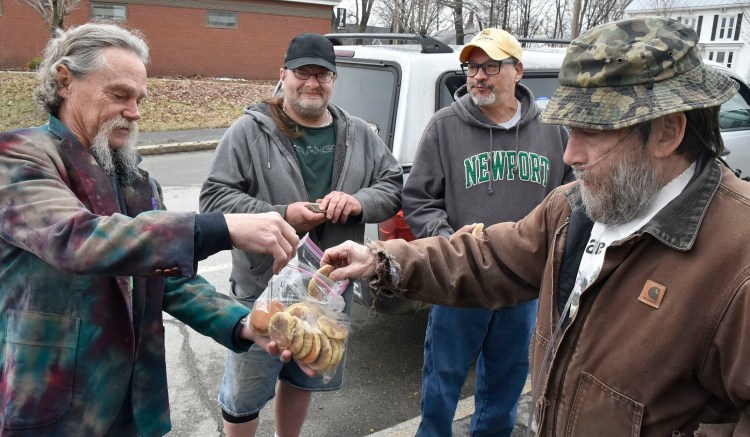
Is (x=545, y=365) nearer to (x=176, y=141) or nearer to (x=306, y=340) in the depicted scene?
(x=306, y=340)

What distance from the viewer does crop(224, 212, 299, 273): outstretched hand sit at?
169cm

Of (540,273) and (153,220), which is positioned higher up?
(153,220)

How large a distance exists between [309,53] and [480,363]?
1.90 meters

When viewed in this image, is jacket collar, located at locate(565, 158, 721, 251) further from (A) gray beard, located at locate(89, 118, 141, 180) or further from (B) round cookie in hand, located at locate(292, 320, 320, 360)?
(A) gray beard, located at locate(89, 118, 141, 180)

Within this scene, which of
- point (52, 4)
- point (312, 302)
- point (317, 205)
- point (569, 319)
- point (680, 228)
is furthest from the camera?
point (52, 4)

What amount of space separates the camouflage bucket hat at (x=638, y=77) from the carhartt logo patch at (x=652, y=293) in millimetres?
409

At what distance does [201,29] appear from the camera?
2709cm

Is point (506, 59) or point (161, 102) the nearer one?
point (506, 59)

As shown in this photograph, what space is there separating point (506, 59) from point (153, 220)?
7.60 ft

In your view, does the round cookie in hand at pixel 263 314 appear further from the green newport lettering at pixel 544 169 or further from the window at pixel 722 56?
the window at pixel 722 56

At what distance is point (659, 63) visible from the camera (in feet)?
5.03

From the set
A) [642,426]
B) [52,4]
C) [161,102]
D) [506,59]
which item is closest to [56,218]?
[642,426]

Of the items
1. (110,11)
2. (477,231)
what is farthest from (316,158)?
(110,11)

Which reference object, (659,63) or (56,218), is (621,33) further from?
(56,218)
